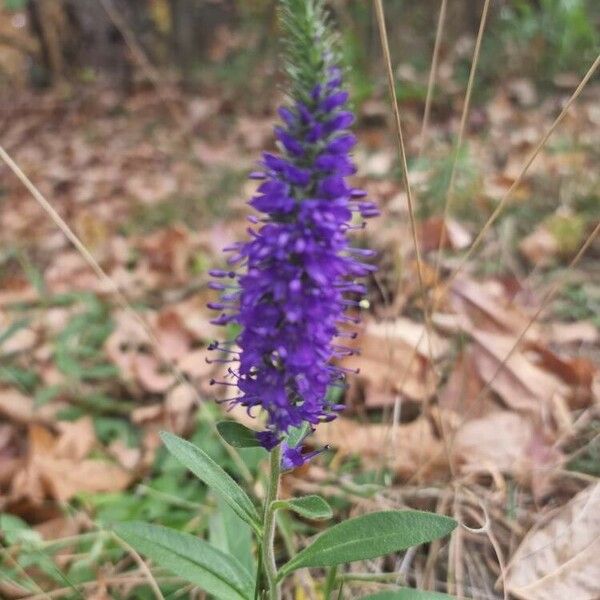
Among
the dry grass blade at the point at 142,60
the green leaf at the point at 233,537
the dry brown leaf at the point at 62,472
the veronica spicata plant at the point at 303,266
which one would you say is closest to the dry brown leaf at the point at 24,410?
the dry brown leaf at the point at 62,472

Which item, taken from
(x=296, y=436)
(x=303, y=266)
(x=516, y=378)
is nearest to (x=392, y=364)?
(x=516, y=378)

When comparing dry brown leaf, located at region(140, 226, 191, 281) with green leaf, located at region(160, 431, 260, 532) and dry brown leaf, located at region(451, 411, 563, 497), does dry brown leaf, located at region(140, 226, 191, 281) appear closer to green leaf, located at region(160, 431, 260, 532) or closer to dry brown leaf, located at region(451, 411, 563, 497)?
dry brown leaf, located at region(451, 411, 563, 497)

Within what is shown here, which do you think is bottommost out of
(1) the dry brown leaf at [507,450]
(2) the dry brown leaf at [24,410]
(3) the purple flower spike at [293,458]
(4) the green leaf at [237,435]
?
(1) the dry brown leaf at [507,450]

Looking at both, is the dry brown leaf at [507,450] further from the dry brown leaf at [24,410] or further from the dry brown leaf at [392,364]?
the dry brown leaf at [24,410]

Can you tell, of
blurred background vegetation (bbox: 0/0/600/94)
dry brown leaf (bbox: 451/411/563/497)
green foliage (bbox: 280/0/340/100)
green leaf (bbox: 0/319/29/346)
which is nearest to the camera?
green foliage (bbox: 280/0/340/100)

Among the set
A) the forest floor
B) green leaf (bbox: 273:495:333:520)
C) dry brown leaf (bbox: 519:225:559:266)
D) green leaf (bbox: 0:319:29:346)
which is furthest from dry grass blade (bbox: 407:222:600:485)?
green leaf (bbox: 0:319:29:346)

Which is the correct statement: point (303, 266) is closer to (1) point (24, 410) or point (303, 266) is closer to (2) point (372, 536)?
(2) point (372, 536)
